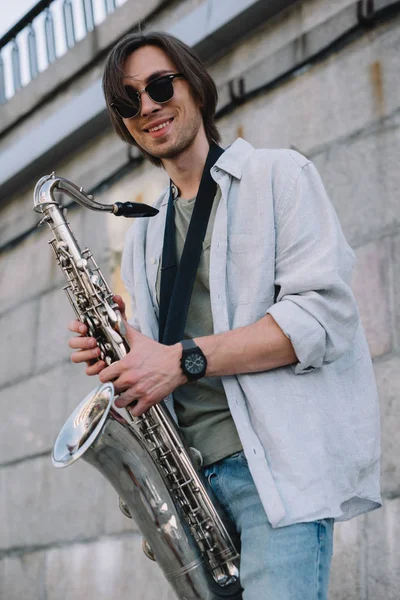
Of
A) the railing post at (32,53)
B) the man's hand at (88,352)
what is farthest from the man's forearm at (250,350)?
the railing post at (32,53)

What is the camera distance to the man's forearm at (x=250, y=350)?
93.4 inches

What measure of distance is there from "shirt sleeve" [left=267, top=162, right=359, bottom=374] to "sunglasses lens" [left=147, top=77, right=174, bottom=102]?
596 millimetres

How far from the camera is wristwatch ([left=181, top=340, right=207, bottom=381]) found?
2408 mm

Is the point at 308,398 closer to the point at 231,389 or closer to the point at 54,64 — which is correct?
the point at 231,389

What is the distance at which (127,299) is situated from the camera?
5203mm

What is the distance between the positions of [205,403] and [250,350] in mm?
315

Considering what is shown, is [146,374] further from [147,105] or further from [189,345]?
[147,105]

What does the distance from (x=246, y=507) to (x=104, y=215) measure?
3.62m

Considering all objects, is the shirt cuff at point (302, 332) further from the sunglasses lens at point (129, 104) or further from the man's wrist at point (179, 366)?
the sunglasses lens at point (129, 104)

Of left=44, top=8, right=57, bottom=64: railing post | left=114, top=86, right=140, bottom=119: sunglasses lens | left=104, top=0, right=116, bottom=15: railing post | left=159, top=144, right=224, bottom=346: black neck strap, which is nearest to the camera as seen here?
left=159, top=144, right=224, bottom=346: black neck strap

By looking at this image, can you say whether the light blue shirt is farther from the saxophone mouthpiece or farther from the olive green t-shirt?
the saxophone mouthpiece

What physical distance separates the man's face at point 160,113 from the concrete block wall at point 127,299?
135cm

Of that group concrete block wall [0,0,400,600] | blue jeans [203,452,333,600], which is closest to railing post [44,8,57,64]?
concrete block wall [0,0,400,600]

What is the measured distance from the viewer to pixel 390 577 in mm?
3600
